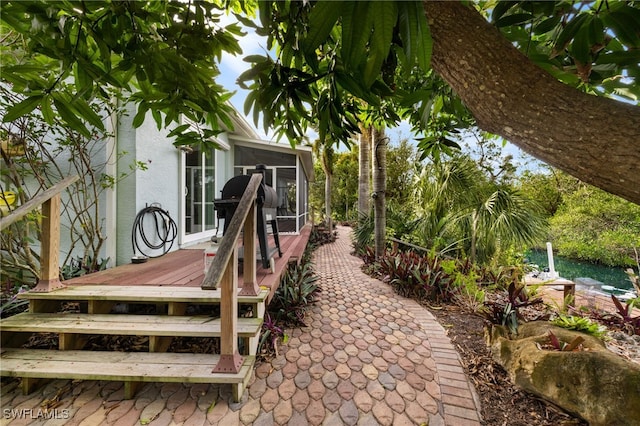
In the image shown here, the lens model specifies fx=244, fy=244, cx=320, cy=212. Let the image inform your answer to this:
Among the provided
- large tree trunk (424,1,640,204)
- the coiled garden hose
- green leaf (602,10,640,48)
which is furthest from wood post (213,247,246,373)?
the coiled garden hose

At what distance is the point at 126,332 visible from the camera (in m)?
2.00

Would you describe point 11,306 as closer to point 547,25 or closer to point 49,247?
point 49,247

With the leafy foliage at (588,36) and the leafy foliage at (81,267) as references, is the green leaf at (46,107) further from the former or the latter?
the leafy foliage at (81,267)

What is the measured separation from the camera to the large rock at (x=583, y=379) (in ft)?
5.11

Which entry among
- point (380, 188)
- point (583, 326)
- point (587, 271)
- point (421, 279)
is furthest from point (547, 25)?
point (587, 271)

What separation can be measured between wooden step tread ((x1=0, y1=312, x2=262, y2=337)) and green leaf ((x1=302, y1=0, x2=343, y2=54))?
2017 millimetres

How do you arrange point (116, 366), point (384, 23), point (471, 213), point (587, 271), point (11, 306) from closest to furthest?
1. point (384, 23)
2. point (116, 366)
3. point (11, 306)
4. point (471, 213)
5. point (587, 271)

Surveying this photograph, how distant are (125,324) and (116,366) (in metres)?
0.34

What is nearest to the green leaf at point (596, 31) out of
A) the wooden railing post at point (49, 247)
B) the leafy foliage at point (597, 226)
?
the wooden railing post at point (49, 247)

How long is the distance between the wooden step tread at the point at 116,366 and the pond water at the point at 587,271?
11.5m

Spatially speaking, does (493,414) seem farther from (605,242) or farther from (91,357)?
(605,242)

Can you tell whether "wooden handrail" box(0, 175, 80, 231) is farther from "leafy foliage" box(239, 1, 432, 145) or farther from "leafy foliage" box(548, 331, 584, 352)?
"leafy foliage" box(548, 331, 584, 352)

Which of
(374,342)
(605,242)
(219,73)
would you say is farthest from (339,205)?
(219,73)

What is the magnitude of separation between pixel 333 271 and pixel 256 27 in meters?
4.93
